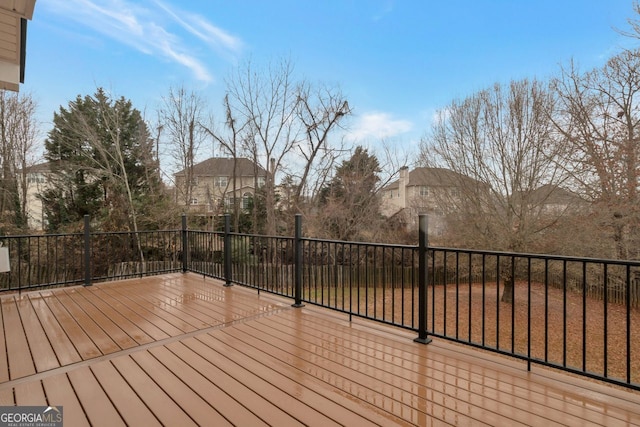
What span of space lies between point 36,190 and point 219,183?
6.94 meters

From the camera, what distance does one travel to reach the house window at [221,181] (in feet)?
48.0

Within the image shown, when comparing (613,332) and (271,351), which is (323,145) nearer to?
(613,332)

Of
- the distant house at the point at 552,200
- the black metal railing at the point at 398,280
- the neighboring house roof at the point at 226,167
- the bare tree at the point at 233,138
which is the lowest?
the black metal railing at the point at 398,280

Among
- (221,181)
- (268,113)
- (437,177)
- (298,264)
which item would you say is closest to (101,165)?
(221,181)

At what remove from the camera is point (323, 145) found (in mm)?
14828

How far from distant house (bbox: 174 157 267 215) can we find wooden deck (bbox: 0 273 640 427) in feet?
34.7

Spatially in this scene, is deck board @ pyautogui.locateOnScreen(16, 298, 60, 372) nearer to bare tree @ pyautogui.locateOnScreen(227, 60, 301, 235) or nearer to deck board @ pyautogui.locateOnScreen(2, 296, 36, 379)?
deck board @ pyautogui.locateOnScreen(2, 296, 36, 379)

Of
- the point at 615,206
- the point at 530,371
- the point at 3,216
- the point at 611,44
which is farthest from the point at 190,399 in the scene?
the point at 3,216

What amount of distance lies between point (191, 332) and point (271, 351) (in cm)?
92

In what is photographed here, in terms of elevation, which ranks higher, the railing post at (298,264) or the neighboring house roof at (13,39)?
the neighboring house roof at (13,39)

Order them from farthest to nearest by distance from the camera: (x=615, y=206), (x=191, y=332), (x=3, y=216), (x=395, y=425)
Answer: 1. (x=3, y=216)
2. (x=615, y=206)
3. (x=191, y=332)
4. (x=395, y=425)

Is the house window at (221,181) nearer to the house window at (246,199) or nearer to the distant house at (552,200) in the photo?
the house window at (246,199)

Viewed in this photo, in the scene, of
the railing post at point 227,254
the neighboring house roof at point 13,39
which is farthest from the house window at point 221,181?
the neighboring house roof at point 13,39

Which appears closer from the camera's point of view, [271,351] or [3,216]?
[271,351]
